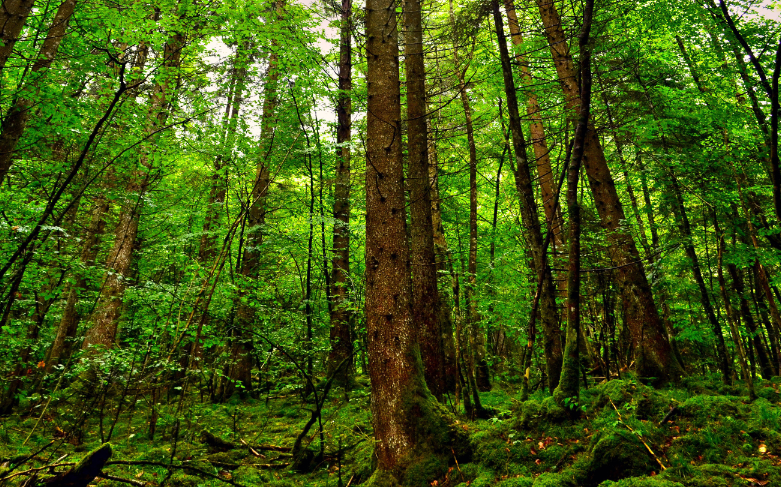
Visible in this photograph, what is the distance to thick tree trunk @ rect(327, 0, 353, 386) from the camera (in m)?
9.45

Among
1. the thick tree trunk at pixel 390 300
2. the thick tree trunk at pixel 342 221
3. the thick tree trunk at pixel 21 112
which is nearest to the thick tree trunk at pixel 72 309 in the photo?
the thick tree trunk at pixel 21 112

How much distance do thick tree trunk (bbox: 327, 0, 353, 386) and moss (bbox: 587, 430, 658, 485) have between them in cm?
605

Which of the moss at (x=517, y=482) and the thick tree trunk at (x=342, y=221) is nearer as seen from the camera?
the moss at (x=517, y=482)

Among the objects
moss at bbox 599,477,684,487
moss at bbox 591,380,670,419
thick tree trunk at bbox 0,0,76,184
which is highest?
thick tree trunk at bbox 0,0,76,184

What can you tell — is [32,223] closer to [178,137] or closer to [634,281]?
[178,137]

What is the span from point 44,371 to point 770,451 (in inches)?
436

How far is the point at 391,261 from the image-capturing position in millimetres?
4664

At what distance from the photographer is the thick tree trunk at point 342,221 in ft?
31.0

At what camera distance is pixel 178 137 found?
29.4 ft

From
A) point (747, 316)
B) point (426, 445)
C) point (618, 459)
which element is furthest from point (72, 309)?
point (747, 316)

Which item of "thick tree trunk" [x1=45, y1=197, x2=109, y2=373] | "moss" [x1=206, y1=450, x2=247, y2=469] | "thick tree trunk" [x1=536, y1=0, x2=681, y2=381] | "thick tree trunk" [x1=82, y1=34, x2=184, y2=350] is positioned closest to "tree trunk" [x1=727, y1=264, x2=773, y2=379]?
"thick tree trunk" [x1=536, y1=0, x2=681, y2=381]

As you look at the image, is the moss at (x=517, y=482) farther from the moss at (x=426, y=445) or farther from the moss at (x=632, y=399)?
the moss at (x=632, y=399)

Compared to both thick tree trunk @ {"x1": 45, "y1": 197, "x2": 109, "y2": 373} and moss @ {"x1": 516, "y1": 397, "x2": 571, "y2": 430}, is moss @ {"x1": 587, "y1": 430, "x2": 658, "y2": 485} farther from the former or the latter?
thick tree trunk @ {"x1": 45, "y1": 197, "x2": 109, "y2": 373}

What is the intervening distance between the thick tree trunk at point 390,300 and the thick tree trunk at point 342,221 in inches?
137
